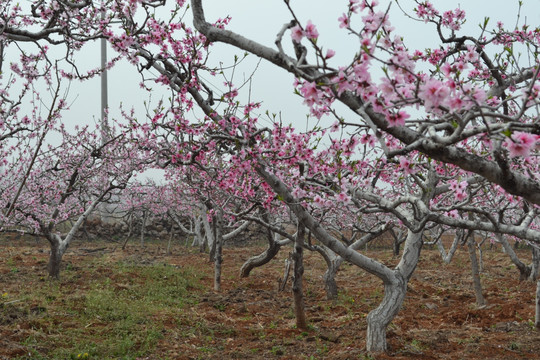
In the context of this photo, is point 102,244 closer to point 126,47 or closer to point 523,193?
point 126,47

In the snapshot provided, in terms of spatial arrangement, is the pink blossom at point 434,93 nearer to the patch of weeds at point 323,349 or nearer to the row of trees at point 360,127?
the row of trees at point 360,127

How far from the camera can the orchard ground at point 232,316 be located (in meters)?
6.15

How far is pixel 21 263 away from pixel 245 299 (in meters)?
7.80

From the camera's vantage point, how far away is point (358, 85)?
9.13 feet

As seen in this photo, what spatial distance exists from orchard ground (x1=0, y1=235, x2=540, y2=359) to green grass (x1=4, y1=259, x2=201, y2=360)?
20 mm

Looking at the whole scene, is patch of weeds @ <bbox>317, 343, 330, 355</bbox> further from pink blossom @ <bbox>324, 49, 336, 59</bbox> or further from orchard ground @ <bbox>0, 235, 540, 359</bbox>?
pink blossom @ <bbox>324, 49, 336, 59</bbox>

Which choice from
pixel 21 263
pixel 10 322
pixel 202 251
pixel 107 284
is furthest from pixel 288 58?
pixel 202 251

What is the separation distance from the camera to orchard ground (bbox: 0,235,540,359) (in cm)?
615

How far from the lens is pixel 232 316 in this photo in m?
8.75

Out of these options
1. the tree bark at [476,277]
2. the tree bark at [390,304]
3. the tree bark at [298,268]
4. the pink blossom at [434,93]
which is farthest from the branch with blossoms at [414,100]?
the tree bark at [476,277]

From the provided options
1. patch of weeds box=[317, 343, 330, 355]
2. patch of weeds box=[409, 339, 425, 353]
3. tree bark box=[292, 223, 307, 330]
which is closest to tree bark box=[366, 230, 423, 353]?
patch of weeds box=[409, 339, 425, 353]

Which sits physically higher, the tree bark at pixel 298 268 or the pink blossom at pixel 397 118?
the pink blossom at pixel 397 118

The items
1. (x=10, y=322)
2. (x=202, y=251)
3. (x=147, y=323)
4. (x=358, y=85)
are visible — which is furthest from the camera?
(x=202, y=251)

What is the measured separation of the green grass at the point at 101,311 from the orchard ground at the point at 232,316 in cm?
2
